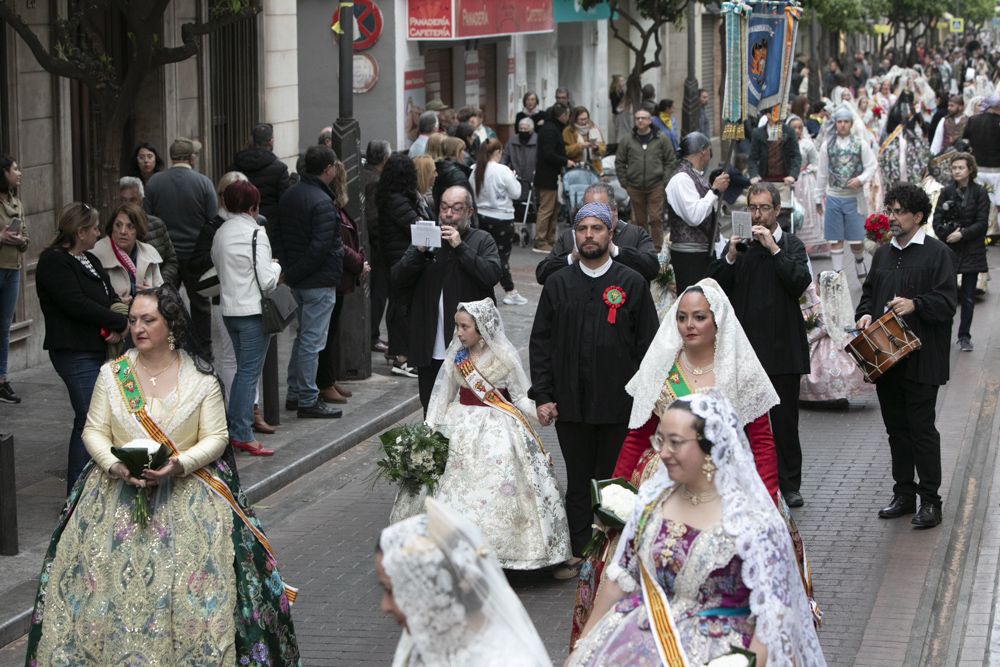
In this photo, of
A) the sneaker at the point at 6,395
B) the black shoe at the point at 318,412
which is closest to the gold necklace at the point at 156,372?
the black shoe at the point at 318,412

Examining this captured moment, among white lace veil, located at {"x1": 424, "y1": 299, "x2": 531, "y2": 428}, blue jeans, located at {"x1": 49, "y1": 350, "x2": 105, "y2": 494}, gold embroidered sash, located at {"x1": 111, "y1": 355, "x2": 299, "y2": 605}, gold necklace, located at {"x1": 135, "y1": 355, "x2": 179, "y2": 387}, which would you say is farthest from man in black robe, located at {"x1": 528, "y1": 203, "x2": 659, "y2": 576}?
blue jeans, located at {"x1": 49, "y1": 350, "x2": 105, "y2": 494}

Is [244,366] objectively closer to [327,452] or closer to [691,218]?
[327,452]

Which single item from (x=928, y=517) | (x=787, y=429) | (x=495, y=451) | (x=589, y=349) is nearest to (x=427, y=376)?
(x=495, y=451)

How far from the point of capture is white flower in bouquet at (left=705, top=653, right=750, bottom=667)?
16.4 feet

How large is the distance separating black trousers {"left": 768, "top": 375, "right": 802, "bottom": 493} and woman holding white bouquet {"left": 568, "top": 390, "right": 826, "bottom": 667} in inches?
172

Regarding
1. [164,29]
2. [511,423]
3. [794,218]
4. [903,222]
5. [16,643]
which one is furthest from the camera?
[794,218]

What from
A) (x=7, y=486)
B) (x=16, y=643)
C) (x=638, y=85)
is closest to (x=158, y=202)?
(x=7, y=486)

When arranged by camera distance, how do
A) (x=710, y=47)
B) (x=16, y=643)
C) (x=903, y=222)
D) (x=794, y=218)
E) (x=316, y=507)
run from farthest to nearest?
(x=710, y=47) → (x=794, y=218) → (x=316, y=507) → (x=903, y=222) → (x=16, y=643)

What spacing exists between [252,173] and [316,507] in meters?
4.11

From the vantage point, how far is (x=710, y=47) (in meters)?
43.9

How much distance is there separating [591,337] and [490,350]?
25.3 inches

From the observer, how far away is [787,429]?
9922 mm

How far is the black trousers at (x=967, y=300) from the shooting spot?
1518 cm

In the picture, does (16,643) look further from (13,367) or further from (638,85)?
(638,85)
